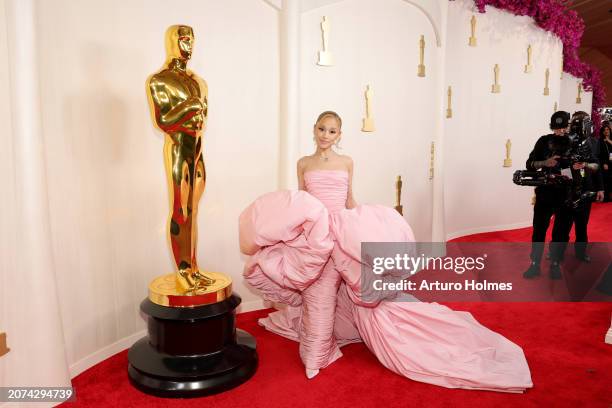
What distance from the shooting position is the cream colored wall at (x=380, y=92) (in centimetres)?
448

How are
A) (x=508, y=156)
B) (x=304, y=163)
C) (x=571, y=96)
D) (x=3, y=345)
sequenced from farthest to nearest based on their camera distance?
1. (x=571, y=96)
2. (x=508, y=156)
3. (x=304, y=163)
4. (x=3, y=345)

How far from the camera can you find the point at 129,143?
11.3ft

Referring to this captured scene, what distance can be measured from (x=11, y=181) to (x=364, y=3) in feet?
11.0

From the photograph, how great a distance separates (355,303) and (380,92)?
2.56 m

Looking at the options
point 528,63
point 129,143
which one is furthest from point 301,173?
point 528,63

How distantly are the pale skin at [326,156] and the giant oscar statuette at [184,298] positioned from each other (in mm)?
840

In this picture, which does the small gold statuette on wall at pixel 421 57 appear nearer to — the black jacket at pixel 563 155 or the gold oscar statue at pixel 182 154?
the black jacket at pixel 563 155

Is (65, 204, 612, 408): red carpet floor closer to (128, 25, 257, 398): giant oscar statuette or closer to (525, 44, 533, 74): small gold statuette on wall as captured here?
(128, 25, 257, 398): giant oscar statuette

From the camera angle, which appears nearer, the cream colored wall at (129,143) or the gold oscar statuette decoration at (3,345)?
the gold oscar statuette decoration at (3,345)

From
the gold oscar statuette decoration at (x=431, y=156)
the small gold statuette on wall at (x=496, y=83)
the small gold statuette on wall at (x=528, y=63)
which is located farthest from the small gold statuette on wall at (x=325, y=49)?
the small gold statuette on wall at (x=528, y=63)

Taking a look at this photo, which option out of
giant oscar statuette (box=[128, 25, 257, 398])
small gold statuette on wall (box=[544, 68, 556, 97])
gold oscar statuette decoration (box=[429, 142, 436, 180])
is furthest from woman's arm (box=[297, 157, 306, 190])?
small gold statuette on wall (box=[544, 68, 556, 97])

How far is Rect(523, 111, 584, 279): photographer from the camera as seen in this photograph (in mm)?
4703

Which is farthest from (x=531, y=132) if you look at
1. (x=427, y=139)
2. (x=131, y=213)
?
(x=131, y=213)

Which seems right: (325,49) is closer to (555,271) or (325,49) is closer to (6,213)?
(6,213)
